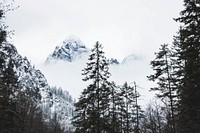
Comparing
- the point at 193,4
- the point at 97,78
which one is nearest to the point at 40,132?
the point at 97,78

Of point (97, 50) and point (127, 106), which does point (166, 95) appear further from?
point (127, 106)

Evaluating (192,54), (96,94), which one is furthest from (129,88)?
(192,54)

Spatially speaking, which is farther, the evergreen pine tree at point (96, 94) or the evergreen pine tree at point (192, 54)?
the evergreen pine tree at point (96, 94)

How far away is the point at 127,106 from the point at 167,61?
13.1 m

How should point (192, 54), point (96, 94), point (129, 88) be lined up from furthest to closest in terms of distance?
point (129, 88) < point (96, 94) < point (192, 54)

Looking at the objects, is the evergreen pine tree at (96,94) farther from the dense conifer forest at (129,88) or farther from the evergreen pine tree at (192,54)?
the evergreen pine tree at (192,54)

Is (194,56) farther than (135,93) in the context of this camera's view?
No

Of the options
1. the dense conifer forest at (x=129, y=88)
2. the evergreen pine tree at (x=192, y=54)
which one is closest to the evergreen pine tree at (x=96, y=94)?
the dense conifer forest at (x=129, y=88)

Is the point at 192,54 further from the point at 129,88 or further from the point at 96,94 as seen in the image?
the point at 129,88

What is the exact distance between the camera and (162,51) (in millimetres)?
25797

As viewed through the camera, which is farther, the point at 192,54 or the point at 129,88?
the point at 129,88

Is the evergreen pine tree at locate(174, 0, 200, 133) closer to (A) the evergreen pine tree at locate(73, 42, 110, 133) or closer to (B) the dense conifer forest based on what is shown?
(B) the dense conifer forest

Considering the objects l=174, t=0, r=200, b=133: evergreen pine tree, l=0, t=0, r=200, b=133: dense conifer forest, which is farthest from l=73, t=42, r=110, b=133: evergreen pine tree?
l=174, t=0, r=200, b=133: evergreen pine tree

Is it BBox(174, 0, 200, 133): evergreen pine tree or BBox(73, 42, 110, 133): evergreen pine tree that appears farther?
BBox(73, 42, 110, 133): evergreen pine tree
